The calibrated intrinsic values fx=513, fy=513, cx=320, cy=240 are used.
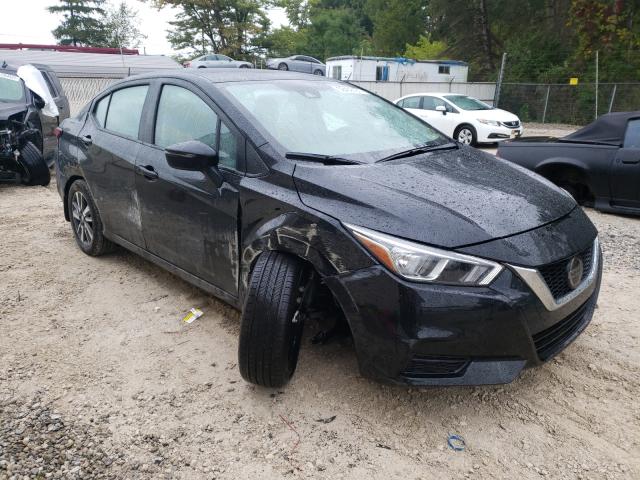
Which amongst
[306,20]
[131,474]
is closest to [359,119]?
[131,474]

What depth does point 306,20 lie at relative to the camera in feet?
187

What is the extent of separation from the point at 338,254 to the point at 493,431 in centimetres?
111

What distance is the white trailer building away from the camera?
24469mm

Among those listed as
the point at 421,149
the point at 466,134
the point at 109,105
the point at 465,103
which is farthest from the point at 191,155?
the point at 465,103

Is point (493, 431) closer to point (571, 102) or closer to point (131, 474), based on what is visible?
point (131, 474)

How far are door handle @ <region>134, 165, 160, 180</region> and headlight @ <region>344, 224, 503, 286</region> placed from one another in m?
1.87

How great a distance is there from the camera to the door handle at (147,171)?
3.38 meters

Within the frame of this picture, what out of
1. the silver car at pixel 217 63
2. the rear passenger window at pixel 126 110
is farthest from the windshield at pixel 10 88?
the silver car at pixel 217 63

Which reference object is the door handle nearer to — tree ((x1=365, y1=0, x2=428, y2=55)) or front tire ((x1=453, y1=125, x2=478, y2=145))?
front tire ((x1=453, y1=125, x2=478, y2=145))

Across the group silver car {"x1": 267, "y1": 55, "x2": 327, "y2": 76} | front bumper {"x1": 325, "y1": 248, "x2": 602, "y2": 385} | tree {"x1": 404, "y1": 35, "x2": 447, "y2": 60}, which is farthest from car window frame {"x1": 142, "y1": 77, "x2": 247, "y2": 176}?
tree {"x1": 404, "y1": 35, "x2": 447, "y2": 60}

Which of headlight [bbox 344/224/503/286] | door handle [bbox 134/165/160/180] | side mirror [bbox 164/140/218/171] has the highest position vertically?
side mirror [bbox 164/140/218/171]

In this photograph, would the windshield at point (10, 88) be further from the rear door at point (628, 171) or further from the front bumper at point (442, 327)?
the rear door at point (628, 171)

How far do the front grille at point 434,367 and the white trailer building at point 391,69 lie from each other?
72.6 ft

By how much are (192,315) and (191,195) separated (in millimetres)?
915
